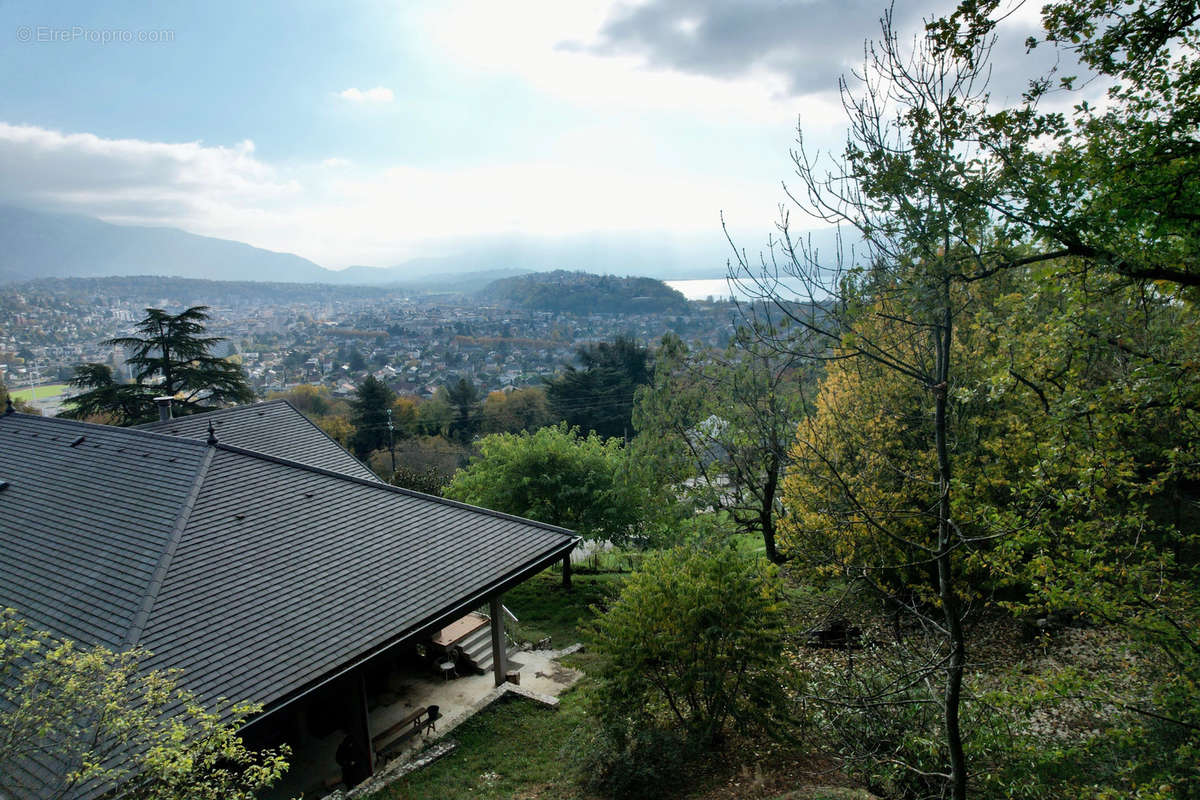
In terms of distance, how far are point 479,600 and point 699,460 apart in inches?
438

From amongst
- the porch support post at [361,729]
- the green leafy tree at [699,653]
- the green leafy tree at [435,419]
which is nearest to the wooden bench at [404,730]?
the porch support post at [361,729]

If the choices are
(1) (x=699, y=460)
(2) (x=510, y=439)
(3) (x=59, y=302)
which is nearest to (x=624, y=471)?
(1) (x=699, y=460)

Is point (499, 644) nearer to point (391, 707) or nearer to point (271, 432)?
point (391, 707)

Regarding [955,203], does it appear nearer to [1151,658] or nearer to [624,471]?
[1151,658]

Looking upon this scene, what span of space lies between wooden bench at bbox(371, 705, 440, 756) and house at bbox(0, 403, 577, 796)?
0.76 meters

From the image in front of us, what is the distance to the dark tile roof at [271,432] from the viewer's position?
15344mm

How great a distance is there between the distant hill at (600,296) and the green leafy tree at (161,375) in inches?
3414

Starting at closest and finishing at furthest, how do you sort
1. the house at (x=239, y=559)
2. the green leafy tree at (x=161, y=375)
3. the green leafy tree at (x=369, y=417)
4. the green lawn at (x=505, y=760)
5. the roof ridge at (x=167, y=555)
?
the roof ridge at (x=167, y=555), the house at (x=239, y=559), the green lawn at (x=505, y=760), the green leafy tree at (x=161, y=375), the green leafy tree at (x=369, y=417)

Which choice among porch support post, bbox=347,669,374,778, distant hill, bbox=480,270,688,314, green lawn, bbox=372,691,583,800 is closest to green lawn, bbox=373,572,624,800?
green lawn, bbox=372,691,583,800

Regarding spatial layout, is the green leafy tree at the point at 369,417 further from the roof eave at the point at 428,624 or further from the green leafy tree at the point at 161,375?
the roof eave at the point at 428,624

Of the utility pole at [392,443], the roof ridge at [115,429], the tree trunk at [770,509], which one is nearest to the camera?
the roof ridge at [115,429]

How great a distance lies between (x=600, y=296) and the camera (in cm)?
12900

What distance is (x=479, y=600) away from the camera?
9.76 meters

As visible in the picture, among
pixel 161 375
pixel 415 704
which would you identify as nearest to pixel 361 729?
pixel 415 704
